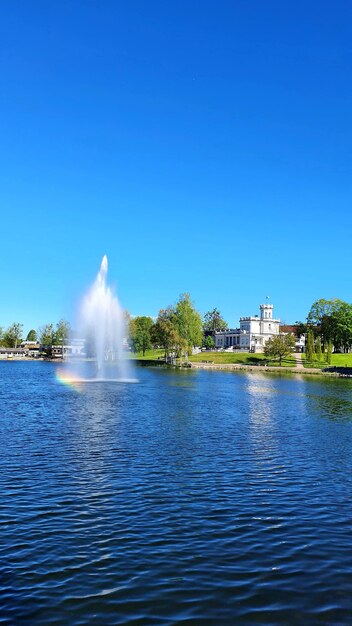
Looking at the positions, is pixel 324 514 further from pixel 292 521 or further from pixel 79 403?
pixel 79 403

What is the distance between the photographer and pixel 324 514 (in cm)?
1795

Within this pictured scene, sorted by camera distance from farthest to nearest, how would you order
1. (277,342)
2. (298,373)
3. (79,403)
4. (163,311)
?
(163,311) < (277,342) < (298,373) < (79,403)

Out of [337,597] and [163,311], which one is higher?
[163,311]

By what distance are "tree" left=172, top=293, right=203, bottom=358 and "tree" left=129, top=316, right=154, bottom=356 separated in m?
25.0

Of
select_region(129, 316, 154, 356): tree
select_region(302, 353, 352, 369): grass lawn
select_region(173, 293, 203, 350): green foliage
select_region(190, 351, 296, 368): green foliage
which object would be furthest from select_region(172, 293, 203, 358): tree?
select_region(302, 353, 352, 369): grass lawn

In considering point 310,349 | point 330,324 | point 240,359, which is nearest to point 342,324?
point 330,324

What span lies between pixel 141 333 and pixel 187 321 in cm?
3175

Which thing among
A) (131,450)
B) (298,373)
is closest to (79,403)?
(131,450)

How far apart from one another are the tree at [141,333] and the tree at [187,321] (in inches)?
982

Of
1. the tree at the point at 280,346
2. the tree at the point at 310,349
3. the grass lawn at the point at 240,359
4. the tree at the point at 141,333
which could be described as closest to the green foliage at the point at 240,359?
the grass lawn at the point at 240,359

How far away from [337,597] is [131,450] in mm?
16477

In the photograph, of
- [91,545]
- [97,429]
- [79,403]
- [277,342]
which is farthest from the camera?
[277,342]

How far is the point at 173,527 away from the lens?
633 inches

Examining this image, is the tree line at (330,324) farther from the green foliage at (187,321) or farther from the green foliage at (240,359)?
the green foliage at (187,321)
